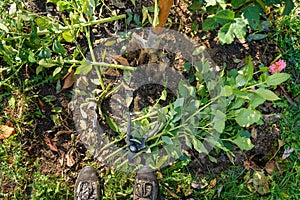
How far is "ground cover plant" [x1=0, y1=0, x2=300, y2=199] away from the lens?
2.18 meters

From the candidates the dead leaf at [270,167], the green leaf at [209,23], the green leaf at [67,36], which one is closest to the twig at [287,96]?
the dead leaf at [270,167]

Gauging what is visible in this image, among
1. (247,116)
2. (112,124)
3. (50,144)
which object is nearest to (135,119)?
(112,124)

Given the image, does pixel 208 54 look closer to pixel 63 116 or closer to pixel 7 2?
pixel 63 116

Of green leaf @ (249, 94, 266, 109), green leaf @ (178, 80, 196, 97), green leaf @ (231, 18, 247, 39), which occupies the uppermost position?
green leaf @ (231, 18, 247, 39)

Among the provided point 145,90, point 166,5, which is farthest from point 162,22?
point 145,90

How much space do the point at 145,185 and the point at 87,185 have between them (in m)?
0.29

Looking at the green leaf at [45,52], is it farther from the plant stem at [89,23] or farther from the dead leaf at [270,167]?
the dead leaf at [270,167]

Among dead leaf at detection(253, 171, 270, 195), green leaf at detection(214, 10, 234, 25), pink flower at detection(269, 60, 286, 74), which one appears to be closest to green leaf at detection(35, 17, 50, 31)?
green leaf at detection(214, 10, 234, 25)

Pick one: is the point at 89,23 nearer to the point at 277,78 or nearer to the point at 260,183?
the point at 277,78

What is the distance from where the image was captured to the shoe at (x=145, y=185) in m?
2.18

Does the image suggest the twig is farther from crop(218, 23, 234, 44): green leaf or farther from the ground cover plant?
crop(218, 23, 234, 44): green leaf

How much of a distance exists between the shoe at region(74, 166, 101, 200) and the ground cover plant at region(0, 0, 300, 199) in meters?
0.05

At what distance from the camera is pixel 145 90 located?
230cm

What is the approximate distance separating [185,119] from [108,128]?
1.37ft
